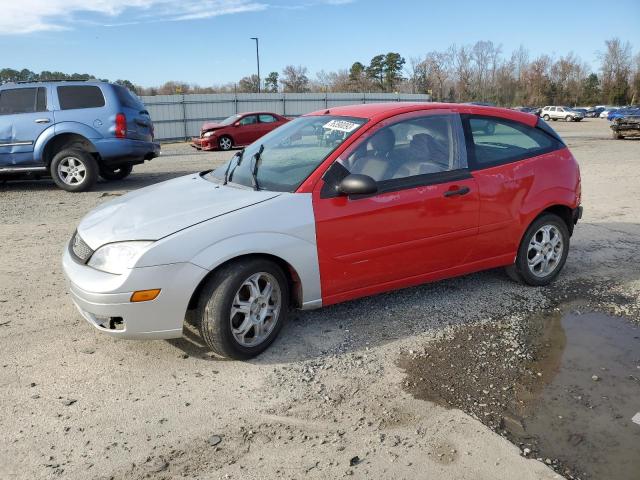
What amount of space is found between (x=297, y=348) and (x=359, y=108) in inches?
80.1

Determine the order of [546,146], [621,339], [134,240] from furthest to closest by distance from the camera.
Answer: [546,146]
[621,339]
[134,240]

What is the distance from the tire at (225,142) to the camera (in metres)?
19.6

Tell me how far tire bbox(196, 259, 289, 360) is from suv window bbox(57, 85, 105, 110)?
7.57 m

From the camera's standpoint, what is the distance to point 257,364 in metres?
3.59

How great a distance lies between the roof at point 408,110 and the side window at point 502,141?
0.22 feet

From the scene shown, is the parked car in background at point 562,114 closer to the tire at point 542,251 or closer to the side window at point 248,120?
the side window at point 248,120

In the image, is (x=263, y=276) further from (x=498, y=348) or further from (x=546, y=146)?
(x=546, y=146)

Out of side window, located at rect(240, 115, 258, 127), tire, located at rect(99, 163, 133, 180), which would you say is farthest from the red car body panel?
side window, located at rect(240, 115, 258, 127)

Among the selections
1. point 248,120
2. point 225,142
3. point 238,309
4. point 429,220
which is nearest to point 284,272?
point 238,309

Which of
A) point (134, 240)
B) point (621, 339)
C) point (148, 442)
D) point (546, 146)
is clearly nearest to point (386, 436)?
point (148, 442)

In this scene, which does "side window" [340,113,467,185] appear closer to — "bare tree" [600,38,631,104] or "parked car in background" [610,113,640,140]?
"parked car in background" [610,113,640,140]

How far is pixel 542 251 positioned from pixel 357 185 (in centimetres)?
220

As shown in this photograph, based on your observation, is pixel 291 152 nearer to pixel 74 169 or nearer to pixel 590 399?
pixel 590 399

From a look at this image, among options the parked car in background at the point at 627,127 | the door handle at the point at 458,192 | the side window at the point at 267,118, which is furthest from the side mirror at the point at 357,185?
the parked car in background at the point at 627,127
